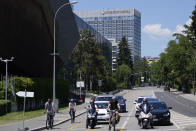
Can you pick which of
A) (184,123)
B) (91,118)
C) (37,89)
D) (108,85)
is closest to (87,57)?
(108,85)

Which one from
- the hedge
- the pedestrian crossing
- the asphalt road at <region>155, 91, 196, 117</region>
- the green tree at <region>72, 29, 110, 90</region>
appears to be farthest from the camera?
the green tree at <region>72, 29, 110, 90</region>

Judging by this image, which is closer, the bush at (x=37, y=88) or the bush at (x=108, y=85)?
the bush at (x=37, y=88)

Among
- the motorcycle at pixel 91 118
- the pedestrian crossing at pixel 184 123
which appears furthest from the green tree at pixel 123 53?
the motorcycle at pixel 91 118

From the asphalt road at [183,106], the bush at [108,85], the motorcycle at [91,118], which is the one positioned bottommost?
the asphalt road at [183,106]

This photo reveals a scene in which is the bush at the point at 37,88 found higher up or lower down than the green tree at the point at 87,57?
lower down

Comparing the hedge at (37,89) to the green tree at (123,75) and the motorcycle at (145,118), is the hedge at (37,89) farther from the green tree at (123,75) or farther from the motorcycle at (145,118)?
the green tree at (123,75)

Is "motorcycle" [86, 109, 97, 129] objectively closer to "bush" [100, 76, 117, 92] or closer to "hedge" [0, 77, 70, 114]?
"hedge" [0, 77, 70, 114]

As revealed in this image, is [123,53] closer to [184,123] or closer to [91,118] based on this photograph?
[184,123]

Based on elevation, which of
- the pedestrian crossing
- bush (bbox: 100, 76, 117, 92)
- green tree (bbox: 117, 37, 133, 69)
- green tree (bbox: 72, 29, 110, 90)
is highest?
green tree (bbox: 117, 37, 133, 69)

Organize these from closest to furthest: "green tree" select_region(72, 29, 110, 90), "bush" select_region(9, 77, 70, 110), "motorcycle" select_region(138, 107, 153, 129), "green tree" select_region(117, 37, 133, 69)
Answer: "motorcycle" select_region(138, 107, 153, 129) < "bush" select_region(9, 77, 70, 110) < "green tree" select_region(72, 29, 110, 90) < "green tree" select_region(117, 37, 133, 69)

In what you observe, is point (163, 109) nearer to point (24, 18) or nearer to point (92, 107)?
point (92, 107)

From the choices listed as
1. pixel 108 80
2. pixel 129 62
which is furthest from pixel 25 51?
A: pixel 129 62

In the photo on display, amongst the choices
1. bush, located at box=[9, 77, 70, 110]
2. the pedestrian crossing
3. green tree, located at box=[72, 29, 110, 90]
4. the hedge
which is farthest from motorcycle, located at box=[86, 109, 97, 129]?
green tree, located at box=[72, 29, 110, 90]

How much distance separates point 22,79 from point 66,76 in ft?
127
